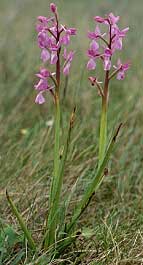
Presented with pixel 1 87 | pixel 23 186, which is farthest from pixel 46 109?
pixel 23 186

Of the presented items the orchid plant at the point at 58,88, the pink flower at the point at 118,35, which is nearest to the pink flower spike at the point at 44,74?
the orchid plant at the point at 58,88

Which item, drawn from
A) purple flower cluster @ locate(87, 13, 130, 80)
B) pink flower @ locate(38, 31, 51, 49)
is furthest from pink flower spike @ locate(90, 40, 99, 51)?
pink flower @ locate(38, 31, 51, 49)

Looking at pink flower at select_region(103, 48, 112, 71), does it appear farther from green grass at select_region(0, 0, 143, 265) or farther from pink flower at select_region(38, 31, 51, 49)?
green grass at select_region(0, 0, 143, 265)

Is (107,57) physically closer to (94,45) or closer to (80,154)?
(94,45)

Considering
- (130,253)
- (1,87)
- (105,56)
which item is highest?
(105,56)

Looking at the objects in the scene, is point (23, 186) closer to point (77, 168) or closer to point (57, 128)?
point (77, 168)

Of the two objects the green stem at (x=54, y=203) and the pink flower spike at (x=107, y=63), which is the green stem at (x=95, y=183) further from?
the pink flower spike at (x=107, y=63)
